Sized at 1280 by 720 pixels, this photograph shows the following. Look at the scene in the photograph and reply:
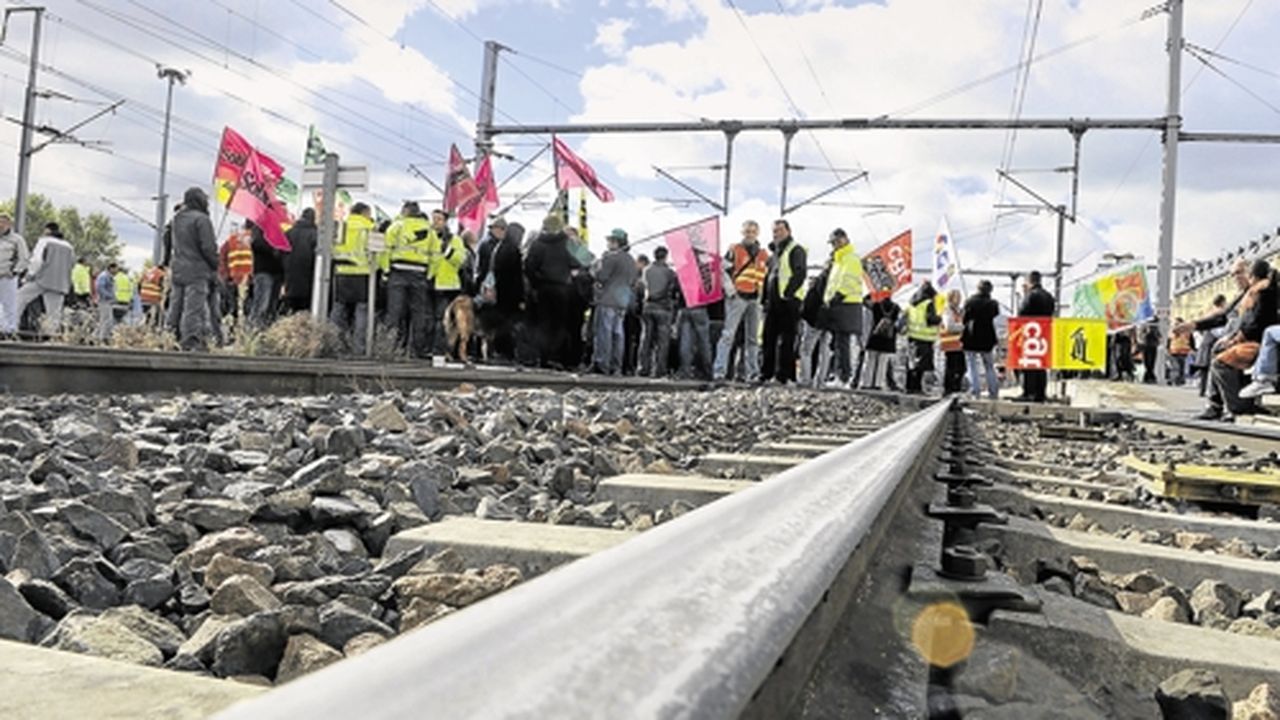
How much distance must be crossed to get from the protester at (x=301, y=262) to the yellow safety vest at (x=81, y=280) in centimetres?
979

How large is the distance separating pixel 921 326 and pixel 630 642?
1465cm

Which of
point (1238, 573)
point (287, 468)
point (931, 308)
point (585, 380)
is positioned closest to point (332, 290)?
point (585, 380)

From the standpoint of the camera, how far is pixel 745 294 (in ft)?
41.6

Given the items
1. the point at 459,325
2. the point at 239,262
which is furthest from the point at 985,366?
the point at 239,262

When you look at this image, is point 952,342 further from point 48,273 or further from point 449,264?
point 48,273

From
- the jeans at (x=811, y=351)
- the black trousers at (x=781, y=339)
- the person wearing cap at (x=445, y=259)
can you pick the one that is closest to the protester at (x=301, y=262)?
the person wearing cap at (x=445, y=259)

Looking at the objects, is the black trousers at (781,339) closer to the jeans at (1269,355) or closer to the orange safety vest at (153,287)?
the jeans at (1269,355)

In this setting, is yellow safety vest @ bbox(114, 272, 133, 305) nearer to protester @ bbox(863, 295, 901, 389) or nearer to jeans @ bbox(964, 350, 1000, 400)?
protester @ bbox(863, 295, 901, 389)

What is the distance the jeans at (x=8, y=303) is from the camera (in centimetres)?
1134

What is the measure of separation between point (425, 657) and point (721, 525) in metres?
0.51

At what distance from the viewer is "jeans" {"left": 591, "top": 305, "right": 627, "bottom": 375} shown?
42.1 ft

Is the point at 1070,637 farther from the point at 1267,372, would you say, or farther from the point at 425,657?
the point at 1267,372

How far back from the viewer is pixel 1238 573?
2424mm

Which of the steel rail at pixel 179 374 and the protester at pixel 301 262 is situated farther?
the protester at pixel 301 262
